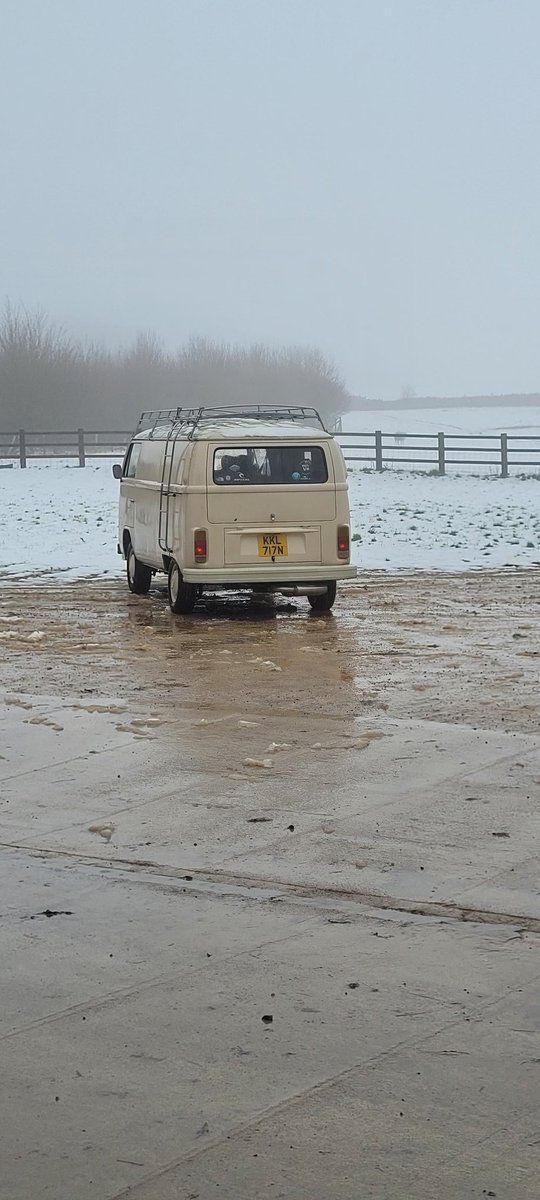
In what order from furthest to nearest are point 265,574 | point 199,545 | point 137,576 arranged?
point 137,576 < point 265,574 < point 199,545

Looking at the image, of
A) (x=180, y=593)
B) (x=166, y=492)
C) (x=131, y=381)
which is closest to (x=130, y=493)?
(x=166, y=492)

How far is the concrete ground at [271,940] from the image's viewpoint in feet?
12.7

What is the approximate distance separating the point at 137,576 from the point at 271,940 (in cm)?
1357

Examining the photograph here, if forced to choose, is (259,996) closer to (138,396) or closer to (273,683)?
(273,683)

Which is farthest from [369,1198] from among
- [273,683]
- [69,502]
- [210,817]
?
[69,502]

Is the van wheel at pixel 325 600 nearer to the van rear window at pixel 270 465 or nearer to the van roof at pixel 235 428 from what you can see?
the van rear window at pixel 270 465

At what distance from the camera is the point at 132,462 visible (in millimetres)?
19375

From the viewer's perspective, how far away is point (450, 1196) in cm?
358

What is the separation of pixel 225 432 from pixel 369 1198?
13.1 m

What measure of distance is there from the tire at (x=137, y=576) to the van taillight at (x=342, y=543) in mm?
3160

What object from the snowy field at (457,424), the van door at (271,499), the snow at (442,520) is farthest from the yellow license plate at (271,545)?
the snowy field at (457,424)

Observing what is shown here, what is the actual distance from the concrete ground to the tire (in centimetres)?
699

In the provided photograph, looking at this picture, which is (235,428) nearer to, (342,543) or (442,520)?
(342,543)

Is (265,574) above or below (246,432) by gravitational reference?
below
